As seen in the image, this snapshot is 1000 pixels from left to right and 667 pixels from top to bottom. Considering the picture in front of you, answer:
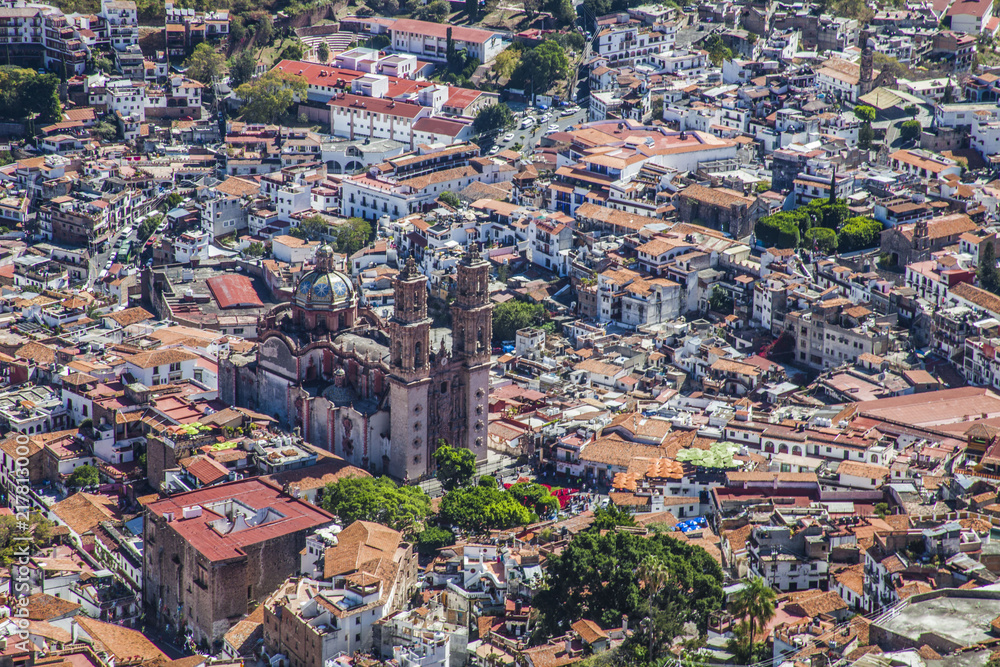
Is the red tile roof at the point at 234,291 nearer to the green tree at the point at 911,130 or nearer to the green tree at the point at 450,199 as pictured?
the green tree at the point at 450,199

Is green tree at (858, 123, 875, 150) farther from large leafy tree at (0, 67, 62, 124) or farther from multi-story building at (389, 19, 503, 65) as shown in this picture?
large leafy tree at (0, 67, 62, 124)


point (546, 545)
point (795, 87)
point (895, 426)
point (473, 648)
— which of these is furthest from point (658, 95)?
point (473, 648)

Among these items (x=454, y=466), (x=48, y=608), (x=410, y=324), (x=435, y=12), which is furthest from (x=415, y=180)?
(x=48, y=608)

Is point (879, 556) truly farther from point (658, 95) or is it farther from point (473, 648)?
point (658, 95)

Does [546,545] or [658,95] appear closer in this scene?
[546,545]

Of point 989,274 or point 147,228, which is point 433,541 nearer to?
point 989,274

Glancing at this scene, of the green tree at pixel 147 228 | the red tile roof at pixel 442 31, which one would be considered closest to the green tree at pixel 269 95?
the red tile roof at pixel 442 31
